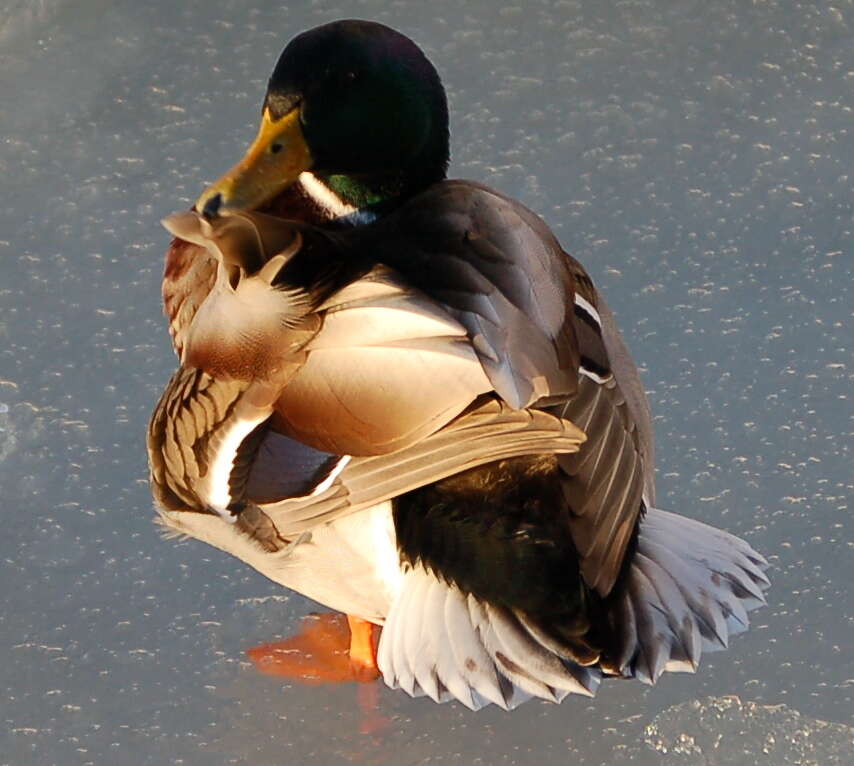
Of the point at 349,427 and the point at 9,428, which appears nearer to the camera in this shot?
the point at 349,427

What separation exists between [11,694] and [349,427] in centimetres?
101

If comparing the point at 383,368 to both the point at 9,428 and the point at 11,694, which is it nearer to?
the point at 11,694

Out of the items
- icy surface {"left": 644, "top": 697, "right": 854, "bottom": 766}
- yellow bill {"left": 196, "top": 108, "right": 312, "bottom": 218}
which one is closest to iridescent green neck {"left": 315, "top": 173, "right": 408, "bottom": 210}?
yellow bill {"left": 196, "top": 108, "right": 312, "bottom": 218}

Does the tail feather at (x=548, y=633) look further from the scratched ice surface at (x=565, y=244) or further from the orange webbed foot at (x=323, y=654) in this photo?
the orange webbed foot at (x=323, y=654)

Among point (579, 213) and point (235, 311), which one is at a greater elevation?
point (235, 311)

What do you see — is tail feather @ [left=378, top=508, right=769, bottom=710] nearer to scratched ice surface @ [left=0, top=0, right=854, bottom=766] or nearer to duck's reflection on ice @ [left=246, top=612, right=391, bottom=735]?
scratched ice surface @ [left=0, top=0, right=854, bottom=766]

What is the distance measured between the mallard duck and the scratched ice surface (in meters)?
0.28

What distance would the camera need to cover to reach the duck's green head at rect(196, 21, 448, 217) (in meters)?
2.10

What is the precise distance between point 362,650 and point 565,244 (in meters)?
1.04

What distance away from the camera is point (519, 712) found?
7.81ft

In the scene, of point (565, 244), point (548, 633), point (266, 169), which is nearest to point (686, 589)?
point (548, 633)

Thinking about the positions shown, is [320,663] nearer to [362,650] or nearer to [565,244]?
[362,650]

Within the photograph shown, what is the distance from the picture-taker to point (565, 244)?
306 centimetres

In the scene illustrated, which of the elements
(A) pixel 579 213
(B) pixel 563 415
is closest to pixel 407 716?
(B) pixel 563 415
